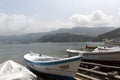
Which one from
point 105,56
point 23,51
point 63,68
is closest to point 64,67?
point 63,68

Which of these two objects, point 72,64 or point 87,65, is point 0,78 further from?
point 87,65

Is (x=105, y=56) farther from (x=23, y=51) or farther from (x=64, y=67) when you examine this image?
(x=23, y=51)

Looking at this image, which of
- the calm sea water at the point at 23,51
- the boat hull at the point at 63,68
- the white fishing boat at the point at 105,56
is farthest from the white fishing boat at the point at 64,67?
the calm sea water at the point at 23,51

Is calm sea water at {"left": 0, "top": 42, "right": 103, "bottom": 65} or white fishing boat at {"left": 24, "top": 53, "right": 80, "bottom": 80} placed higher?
white fishing boat at {"left": 24, "top": 53, "right": 80, "bottom": 80}

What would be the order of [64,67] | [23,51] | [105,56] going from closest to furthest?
[64,67]
[105,56]
[23,51]

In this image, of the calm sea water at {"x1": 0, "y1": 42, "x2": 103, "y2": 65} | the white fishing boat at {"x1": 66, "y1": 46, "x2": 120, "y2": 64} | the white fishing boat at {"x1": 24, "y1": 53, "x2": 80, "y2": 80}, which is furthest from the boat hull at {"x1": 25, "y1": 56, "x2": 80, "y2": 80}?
the calm sea water at {"x1": 0, "y1": 42, "x2": 103, "y2": 65}

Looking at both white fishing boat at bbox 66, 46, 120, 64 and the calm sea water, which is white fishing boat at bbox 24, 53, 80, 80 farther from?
the calm sea water

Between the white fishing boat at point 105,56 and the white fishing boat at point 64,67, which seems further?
the white fishing boat at point 105,56

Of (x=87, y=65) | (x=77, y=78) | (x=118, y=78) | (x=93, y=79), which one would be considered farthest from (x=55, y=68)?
(x=87, y=65)

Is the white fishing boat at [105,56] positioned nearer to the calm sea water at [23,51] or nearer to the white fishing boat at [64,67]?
the white fishing boat at [64,67]

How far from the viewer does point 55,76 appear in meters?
16.0

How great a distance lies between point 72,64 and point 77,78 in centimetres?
147

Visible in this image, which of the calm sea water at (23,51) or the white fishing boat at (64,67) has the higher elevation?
the white fishing boat at (64,67)

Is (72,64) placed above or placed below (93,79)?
above
